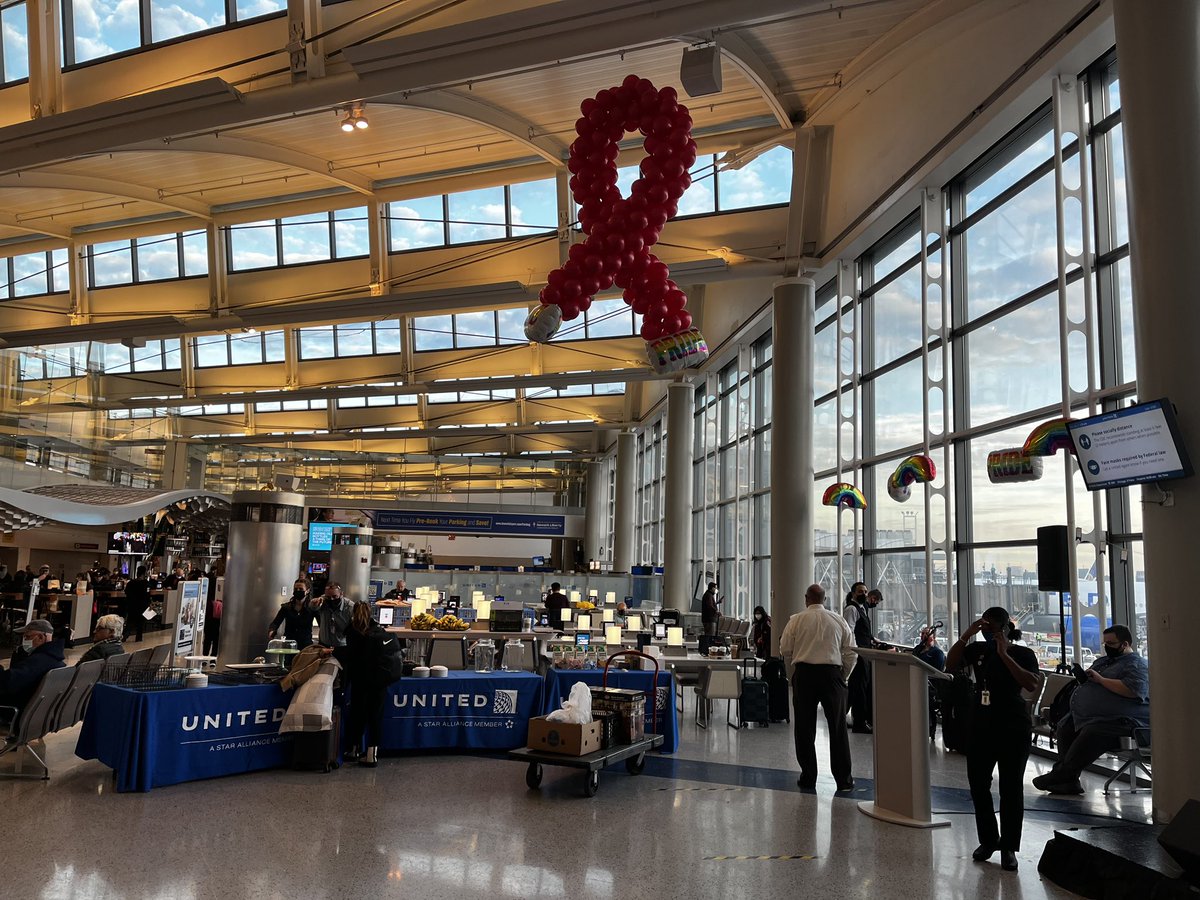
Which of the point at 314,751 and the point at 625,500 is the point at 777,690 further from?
the point at 625,500

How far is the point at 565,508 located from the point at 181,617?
2379 centimetres

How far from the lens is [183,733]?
22.0 feet

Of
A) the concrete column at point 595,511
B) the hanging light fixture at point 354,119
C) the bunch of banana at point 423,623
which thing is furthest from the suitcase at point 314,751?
the concrete column at point 595,511

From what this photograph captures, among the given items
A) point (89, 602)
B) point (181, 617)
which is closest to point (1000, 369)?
point (181, 617)

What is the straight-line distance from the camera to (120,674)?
746cm

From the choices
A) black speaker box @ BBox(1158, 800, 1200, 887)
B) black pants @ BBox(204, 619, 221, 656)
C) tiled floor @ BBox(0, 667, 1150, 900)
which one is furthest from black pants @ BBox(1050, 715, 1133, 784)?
black pants @ BBox(204, 619, 221, 656)

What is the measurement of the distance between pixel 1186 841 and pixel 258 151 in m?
13.8

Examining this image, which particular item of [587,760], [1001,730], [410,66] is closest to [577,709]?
[587,760]

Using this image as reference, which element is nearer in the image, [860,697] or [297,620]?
[860,697]

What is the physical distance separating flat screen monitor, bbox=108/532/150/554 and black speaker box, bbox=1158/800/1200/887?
26010 millimetres

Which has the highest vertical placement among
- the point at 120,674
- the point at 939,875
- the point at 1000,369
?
the point at 1000,369

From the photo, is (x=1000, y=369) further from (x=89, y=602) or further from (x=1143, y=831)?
(x=89, y=602)

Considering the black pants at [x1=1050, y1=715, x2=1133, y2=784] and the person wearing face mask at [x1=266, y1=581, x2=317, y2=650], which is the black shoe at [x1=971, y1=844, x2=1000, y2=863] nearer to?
the black pants at [x1=1050, y1=715, x2=1133, y2=784]

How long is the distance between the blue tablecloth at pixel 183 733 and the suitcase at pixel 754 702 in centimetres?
528
